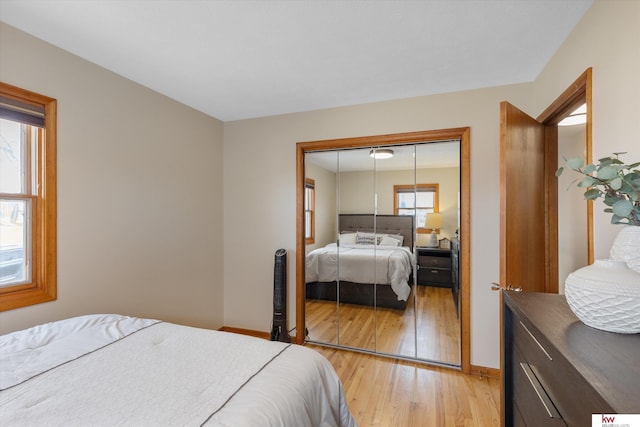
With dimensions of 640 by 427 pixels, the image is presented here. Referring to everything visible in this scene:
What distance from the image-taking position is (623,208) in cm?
83

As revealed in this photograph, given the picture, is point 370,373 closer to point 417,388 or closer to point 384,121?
point 417,388

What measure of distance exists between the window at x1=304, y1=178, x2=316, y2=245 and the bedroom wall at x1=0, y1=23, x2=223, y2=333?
1.10 metres

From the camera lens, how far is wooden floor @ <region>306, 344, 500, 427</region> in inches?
78.7

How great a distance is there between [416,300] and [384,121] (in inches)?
71.1

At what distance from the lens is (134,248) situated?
2.44m

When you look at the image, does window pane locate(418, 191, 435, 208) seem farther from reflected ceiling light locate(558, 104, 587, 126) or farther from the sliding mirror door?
reflected ceiling light locate(558, 104, 587, 126)

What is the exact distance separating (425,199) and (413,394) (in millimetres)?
1673

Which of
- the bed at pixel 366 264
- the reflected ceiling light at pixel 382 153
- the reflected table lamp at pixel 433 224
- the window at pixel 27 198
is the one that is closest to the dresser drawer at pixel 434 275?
the bed at pixel 366 264

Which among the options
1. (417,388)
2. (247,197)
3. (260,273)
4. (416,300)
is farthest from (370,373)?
(247,197)

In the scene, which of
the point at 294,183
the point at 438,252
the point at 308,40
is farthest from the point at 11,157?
the point at 438,252

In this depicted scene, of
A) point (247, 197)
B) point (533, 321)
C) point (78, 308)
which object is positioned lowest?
point (78, 308)

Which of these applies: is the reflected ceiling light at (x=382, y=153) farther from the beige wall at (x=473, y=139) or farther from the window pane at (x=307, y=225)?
the window pane at (x=307, y=225)

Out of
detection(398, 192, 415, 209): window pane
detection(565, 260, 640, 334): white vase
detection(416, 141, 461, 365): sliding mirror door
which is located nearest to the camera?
detection(565, 260, 640, 334): white vase

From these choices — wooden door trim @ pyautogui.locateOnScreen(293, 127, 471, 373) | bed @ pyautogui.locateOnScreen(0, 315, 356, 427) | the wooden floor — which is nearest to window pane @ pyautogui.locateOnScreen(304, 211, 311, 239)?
wooden door trim @ pyautogui.locateOnScreen(293, 127, 471, 373)
